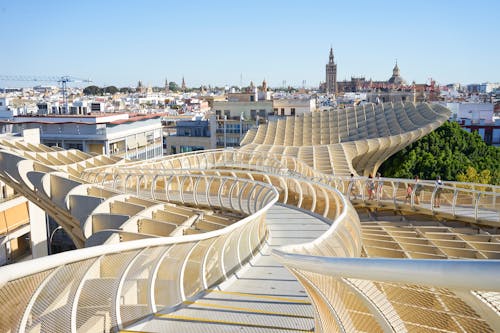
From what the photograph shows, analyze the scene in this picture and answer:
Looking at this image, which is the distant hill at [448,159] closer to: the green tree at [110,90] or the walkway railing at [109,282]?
the walkway railing at [109,282]

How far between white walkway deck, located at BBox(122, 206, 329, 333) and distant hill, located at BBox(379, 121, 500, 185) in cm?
2758

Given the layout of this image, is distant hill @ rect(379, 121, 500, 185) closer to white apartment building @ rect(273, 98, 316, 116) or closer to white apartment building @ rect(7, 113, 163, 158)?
white apartment building @ rect(7, 113, 163, 158)

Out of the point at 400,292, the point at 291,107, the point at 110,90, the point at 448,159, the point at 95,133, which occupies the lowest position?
the point at 448,159

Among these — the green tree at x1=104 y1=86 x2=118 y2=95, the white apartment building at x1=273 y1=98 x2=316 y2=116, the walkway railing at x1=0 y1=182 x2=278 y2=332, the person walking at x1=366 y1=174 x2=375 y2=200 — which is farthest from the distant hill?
the green tree at x1=104 y1=86 x2=118 y2=95

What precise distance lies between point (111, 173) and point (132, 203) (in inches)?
219

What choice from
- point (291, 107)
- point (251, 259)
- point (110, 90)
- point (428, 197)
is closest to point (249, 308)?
point (251, 259)

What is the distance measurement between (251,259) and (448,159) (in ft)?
96.1

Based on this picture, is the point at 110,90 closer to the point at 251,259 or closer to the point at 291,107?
the point at 291,107

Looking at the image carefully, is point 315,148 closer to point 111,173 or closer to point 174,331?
point 111,173

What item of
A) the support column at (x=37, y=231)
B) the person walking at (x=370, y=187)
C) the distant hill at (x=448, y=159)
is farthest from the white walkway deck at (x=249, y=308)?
the distant hill at (x=448, y=159)

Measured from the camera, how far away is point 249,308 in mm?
6641

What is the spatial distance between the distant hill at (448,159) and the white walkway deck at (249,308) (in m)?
27.6

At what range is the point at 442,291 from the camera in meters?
3.04

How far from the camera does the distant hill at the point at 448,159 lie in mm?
33594
